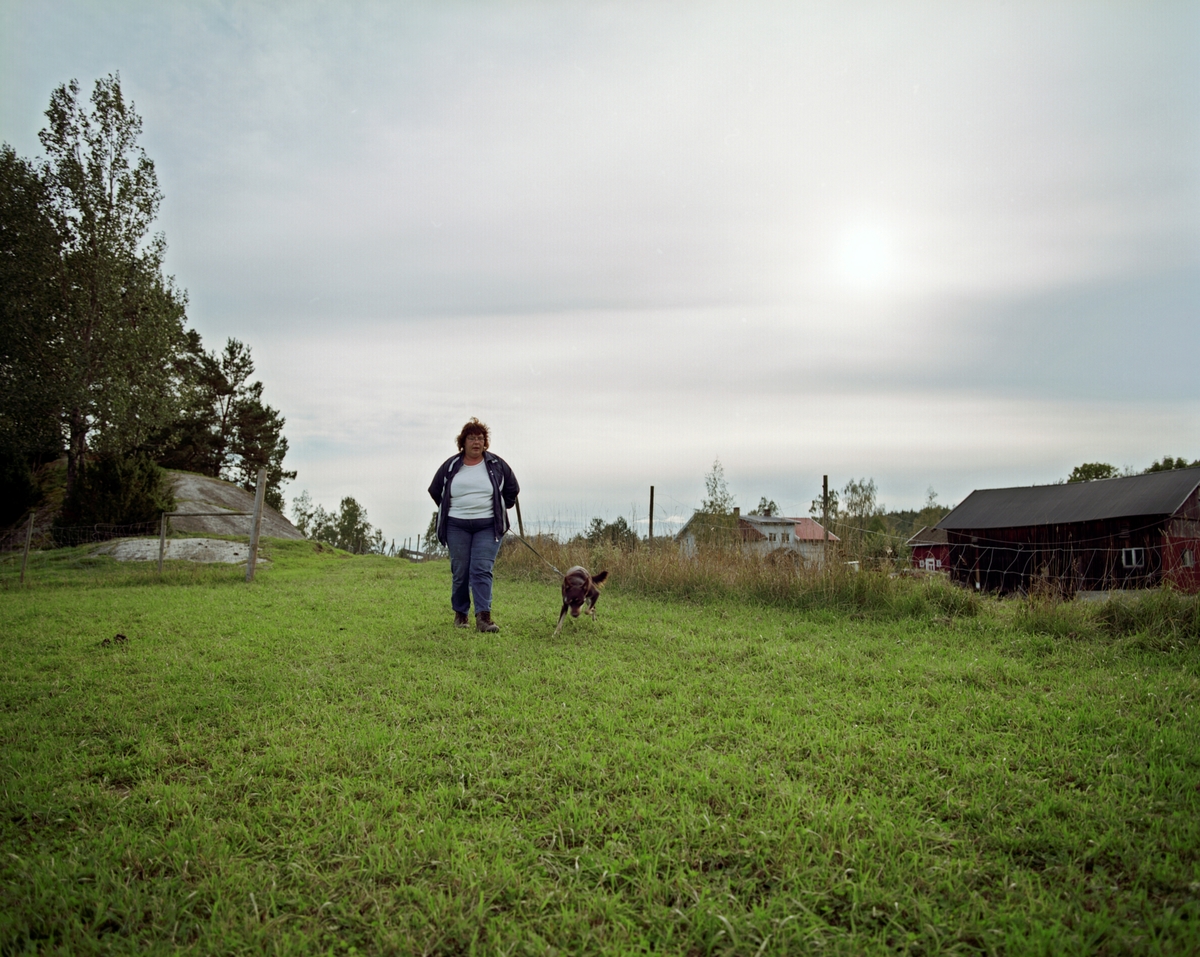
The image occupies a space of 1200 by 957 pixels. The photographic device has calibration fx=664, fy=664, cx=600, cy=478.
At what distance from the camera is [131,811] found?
299cm

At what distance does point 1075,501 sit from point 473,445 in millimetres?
25482

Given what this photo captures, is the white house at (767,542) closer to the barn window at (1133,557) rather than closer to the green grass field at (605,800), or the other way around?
the green grass field at (605,800)

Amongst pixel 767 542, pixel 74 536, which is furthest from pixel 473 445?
pixel 74 536

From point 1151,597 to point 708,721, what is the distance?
5149 mm

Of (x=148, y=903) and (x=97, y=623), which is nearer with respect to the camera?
(x=148, y=903)

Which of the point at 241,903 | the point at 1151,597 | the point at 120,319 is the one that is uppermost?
the point at 120,319

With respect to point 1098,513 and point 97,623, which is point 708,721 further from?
point 1098,513

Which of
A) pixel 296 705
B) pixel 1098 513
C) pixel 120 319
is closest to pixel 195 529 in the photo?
pixel 120 319

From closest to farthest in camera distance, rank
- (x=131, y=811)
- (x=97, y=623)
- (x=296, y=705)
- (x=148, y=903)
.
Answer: (x=148, y=903), (x=131, y=811), (x=296, y=705), (x=97, y=623)

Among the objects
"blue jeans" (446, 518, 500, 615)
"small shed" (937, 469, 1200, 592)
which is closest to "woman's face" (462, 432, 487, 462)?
"blue jeans" (446, 518, 500, 615)

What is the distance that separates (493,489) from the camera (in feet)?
23.9

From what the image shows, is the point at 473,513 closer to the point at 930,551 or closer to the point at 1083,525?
the point at 1083,525

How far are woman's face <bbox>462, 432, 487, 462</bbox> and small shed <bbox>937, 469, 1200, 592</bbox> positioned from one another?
1730cm

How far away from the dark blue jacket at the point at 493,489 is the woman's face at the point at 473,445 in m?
0.10
